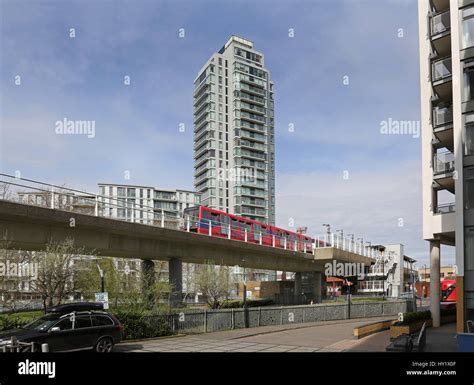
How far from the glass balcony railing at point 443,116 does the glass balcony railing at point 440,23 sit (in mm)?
4634

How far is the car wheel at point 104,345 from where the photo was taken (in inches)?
635

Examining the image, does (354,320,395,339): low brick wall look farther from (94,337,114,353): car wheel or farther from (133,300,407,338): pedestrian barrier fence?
(94,337,114,353): car wheel

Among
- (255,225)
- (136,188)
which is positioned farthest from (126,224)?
(136,188)

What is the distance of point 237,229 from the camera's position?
147 ft

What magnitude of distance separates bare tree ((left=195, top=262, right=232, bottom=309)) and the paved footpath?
12.1 m

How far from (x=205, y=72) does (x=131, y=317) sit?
124 m

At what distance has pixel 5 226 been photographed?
2256 centimetres

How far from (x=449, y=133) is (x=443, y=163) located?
6.28 ft

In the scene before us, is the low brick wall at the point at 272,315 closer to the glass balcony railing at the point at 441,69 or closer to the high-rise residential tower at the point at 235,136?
the glass balcony railing at the point at 441,69

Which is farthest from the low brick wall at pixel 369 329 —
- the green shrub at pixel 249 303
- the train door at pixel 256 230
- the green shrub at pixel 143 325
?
the green shrub at pixel 249 303

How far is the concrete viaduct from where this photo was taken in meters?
23.0

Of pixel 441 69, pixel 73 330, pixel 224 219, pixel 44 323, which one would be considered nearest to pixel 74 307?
pixel 73 330

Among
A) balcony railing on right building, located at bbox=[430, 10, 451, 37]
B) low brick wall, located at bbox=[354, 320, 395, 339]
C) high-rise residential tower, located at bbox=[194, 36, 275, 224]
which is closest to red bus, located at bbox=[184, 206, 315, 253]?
low brick wall, located at bbox=[354, 320, 395, 339]
